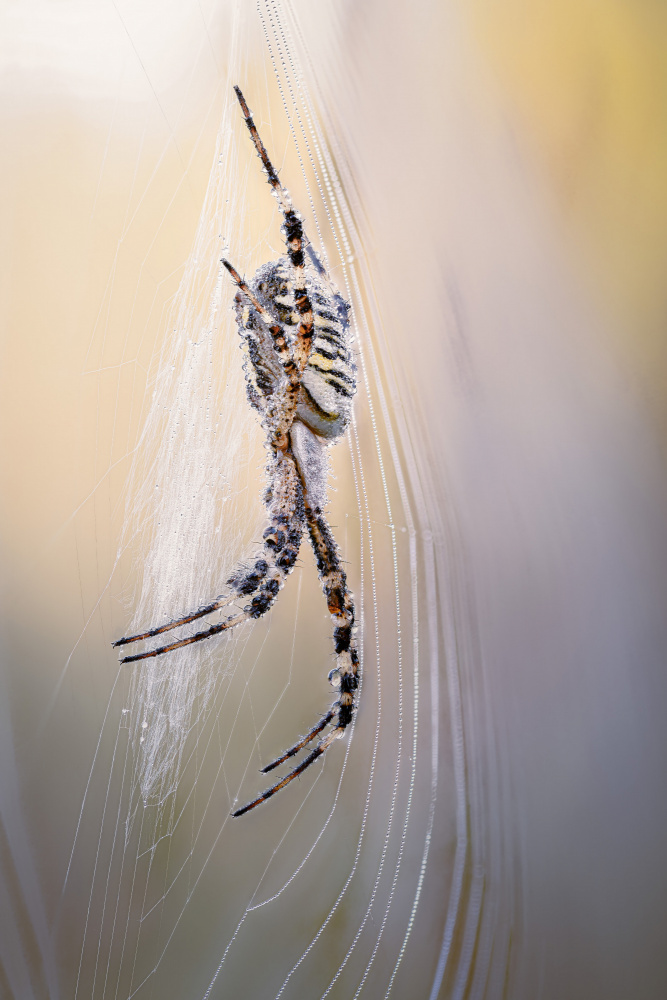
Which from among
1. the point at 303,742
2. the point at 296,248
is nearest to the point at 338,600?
the point at 303,742

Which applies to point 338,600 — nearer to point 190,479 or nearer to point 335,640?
point 335,640

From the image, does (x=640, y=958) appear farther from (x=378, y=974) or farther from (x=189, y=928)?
(x=189, y=928)

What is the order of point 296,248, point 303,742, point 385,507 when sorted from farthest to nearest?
point 385,507 < point 303,742 < point 296,248

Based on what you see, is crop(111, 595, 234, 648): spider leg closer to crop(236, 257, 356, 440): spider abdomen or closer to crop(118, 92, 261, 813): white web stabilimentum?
crop(118, 92, 261, 813): white web stabilimentum

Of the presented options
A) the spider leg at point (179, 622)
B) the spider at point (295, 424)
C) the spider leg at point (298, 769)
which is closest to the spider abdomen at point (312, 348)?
the spider at point (295, 424)

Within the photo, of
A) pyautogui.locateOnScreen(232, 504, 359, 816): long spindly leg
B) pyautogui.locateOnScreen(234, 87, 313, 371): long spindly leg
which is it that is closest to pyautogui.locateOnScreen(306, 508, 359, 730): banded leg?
pyautogui.locateOnScreen(232, 504, 359, 816): long spindly leg

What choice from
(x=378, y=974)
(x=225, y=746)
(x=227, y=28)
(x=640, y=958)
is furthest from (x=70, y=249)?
(x=640, y=958)
